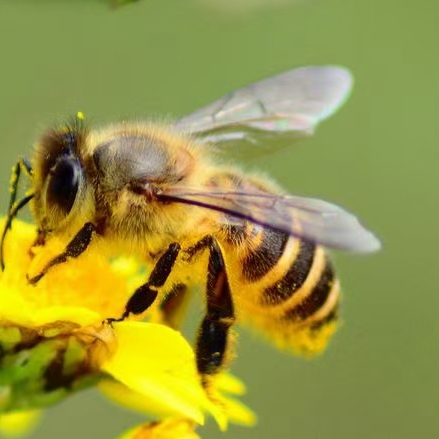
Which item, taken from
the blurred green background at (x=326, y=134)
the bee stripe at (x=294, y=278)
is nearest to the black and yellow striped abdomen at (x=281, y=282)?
the bee stripe at (x=294, y=278)

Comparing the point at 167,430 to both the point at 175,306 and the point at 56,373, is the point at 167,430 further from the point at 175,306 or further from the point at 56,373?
the point at 175,306

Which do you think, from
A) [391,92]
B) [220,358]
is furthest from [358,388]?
[220,358]

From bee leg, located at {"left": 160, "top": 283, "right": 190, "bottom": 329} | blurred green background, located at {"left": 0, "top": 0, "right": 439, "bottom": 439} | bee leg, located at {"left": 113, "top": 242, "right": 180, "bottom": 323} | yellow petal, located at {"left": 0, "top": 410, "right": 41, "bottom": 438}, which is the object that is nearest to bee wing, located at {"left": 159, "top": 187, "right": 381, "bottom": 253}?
bee leg, located at {"left": 113, "top": 242, "right": 180, "bottom": 323}

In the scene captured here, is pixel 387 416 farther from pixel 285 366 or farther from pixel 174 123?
pixel 174 123

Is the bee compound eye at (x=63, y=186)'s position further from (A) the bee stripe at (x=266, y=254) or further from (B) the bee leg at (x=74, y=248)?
(A) the bee stripe at (x=266, y=254)

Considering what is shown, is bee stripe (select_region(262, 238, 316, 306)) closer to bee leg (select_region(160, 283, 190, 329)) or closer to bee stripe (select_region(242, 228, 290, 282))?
bee stripe (select_region(242, 228, 290, 282))
